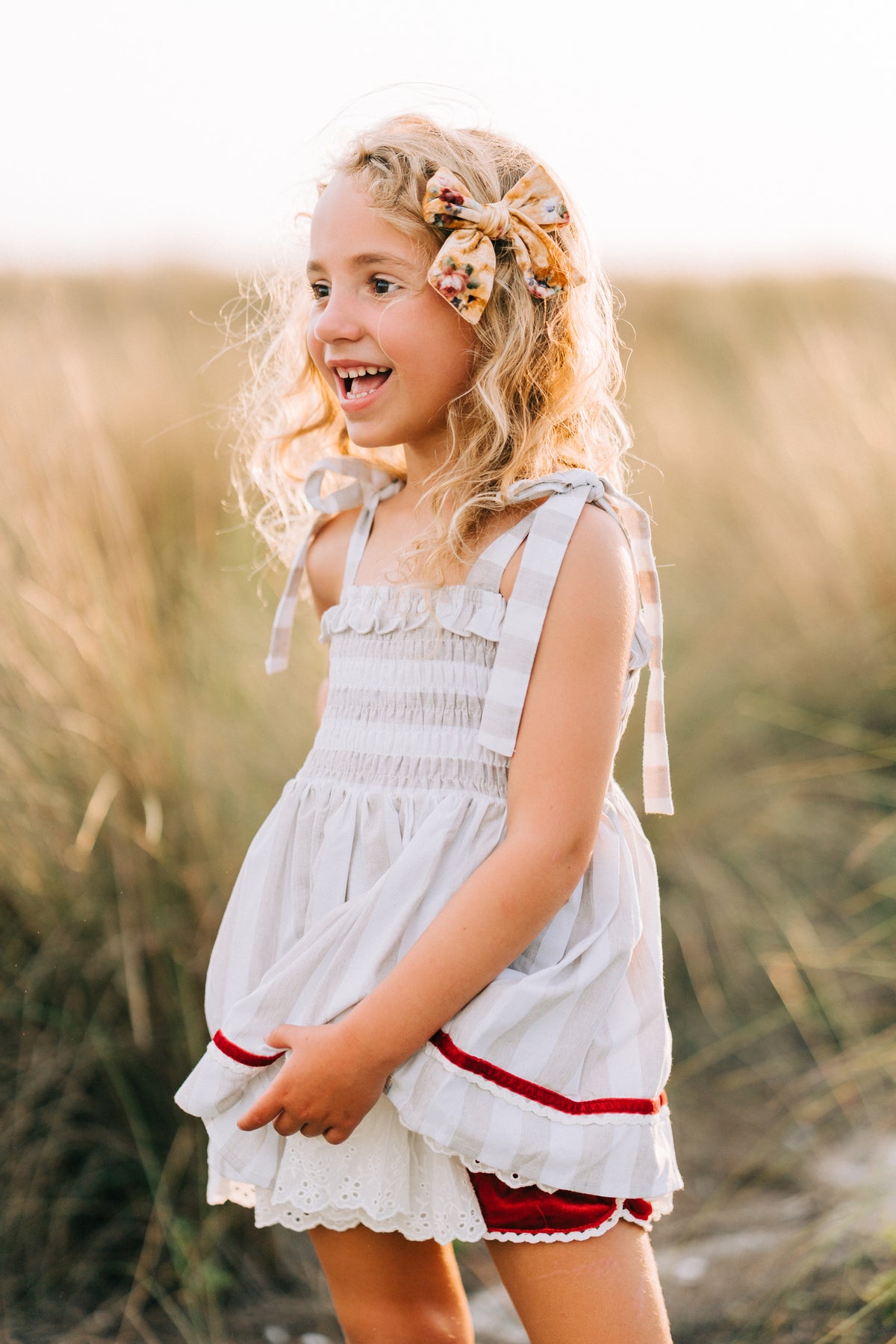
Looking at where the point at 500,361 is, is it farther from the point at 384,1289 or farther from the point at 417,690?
the point at 384,1289

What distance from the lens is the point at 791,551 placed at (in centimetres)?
350

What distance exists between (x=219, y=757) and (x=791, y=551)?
1966mm

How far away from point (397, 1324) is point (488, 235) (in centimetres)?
120

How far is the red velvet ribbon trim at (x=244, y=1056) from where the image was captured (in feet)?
3.97

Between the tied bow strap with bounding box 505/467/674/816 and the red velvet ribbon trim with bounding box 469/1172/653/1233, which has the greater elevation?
the tied bow strap with bounding box 505/467/674/816

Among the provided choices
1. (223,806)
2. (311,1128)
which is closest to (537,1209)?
(311,1128)

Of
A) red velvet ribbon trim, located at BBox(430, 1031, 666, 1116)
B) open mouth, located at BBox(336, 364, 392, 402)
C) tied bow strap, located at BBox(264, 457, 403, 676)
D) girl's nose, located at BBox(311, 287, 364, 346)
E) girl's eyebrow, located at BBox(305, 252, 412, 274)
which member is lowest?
red velvet ribbon trim, located at BBox(430, 1031, 666, 1116)

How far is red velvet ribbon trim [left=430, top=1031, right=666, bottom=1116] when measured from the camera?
1126 mm

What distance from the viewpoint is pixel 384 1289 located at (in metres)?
1.30

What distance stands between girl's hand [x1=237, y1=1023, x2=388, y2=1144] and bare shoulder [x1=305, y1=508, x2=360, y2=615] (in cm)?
58

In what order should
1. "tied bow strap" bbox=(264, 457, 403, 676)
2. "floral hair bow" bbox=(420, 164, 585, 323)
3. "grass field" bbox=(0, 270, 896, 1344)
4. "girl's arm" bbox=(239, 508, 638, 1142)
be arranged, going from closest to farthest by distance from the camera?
1. "girl's arm" bbox=(239, 508, 638, 1142)
2. "floral hair bow" bbox=(420, 164, 585, 323)
3. "tied bow strap" bbox=(264, 457, 403, 676)
4. "grass field" bbox=(0, 270, 896, 1344)

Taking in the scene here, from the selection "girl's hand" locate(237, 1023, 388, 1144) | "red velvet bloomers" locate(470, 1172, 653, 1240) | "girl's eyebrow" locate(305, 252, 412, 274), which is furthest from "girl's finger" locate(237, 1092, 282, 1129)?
"girl's eyebrow" locate(305, 252, 412, 274)

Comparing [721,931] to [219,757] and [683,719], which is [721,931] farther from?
[219,757]

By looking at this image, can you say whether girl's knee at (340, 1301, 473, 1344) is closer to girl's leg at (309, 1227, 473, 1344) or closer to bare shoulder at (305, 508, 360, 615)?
girl's leg at (309, 1227, 473, 1344)
